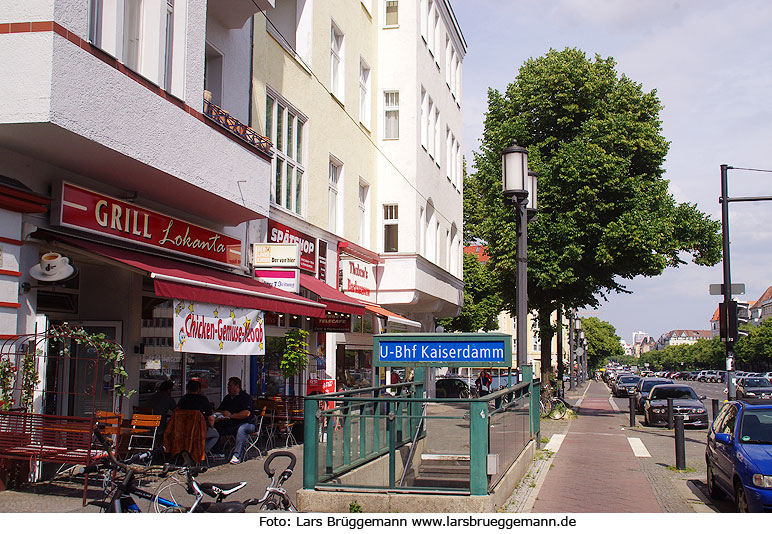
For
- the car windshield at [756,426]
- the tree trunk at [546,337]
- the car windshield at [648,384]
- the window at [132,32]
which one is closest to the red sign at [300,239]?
the window at [132,32]

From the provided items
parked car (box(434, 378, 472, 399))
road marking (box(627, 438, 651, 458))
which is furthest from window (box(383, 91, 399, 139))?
parked car (box(434, 378, 472, 399))

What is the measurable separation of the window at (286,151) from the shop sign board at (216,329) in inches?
180

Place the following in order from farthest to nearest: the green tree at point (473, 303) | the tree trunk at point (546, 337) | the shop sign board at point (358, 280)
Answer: the green tree at point (473, 303)
the tree trunk at point (546, 337)
the shop sign board at point (358, 280)

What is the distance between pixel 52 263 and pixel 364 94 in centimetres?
1476

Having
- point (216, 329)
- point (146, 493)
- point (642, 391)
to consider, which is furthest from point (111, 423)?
point (642, 391)

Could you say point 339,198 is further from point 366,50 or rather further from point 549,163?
point 549,163

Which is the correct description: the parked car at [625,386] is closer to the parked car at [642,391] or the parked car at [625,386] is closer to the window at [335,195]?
the parked car at [642,391]

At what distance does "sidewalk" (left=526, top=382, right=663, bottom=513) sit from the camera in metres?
9.54

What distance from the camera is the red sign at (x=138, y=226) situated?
9.80 m

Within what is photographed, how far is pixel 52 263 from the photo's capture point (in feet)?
30.5

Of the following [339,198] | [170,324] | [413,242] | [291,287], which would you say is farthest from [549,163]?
[170,324]

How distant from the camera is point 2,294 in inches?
351

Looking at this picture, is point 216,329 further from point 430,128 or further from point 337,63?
point 430,128

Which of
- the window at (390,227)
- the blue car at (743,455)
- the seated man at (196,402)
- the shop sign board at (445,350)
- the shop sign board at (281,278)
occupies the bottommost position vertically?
the blue car at (743,455)
